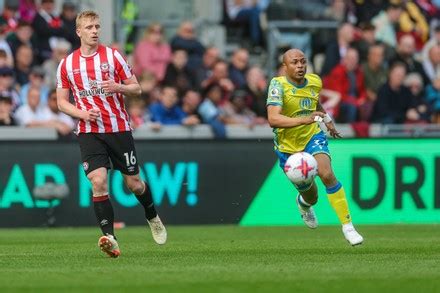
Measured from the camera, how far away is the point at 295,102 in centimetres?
1469

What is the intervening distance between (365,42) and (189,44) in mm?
3222

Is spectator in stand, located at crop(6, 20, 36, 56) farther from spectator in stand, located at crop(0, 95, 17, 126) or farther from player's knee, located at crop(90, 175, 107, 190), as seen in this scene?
player's knee, located at crop(90, 175, 107, 190)

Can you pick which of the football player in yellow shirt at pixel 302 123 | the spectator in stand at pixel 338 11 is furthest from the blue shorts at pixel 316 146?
the spectator in stand at pixel 338 11

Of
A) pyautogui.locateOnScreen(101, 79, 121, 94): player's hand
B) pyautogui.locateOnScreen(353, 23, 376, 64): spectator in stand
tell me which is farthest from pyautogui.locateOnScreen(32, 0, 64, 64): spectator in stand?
pyautogui.locateOnScreen(101, 79, 121, 94): player's hand

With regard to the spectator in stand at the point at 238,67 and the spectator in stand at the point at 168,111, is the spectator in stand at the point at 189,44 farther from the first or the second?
the spectator in stand at the point at 168,111

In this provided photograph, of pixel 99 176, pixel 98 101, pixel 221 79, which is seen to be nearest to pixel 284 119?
pixel 98 101

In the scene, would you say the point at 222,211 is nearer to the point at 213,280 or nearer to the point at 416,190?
the point at 416,190

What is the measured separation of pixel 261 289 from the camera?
10.0 m

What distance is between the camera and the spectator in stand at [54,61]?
70.9 feet

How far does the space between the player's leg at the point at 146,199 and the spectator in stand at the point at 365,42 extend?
10211mm

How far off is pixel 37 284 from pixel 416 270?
3260 millimetres

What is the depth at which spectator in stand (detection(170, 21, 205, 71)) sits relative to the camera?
75.4 feet

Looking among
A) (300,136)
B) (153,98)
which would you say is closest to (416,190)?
(153,98)

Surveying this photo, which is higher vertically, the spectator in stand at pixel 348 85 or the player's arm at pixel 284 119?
the player's arm at pixel 284 119
